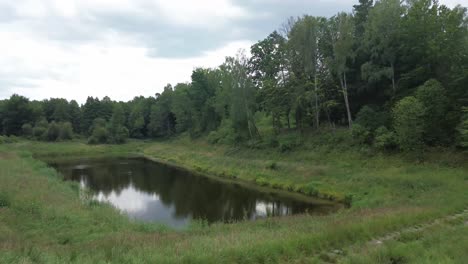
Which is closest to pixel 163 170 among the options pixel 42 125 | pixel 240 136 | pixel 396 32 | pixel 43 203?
pixel 240 136

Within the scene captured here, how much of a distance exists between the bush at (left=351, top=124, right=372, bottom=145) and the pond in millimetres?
10323

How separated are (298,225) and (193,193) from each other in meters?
18.1

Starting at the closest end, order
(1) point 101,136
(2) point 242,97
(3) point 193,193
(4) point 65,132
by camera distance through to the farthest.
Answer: (3) point 193,193 → (2) point 242,97 → (1) point 101,136 → (4) point 65,132

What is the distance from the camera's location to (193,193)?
97.3 feet

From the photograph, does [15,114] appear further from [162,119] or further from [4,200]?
[4,200]

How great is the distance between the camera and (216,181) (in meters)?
35.9

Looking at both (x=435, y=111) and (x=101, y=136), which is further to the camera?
(x=101, y=136)

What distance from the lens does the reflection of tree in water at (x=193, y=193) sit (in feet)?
74.8

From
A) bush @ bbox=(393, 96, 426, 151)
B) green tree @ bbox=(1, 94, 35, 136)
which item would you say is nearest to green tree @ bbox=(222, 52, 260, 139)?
bush @ bbox=(393, 96, 426, 151)

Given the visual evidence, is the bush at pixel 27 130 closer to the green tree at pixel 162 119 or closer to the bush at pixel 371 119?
the green tree at pixel 162 119

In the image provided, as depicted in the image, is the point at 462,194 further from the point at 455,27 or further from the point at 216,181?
the point at 216,181

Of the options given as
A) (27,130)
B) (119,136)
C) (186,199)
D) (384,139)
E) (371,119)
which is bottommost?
(186,199)

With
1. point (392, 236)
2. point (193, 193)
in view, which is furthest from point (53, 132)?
point (392, 236)

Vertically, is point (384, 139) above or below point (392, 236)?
above
